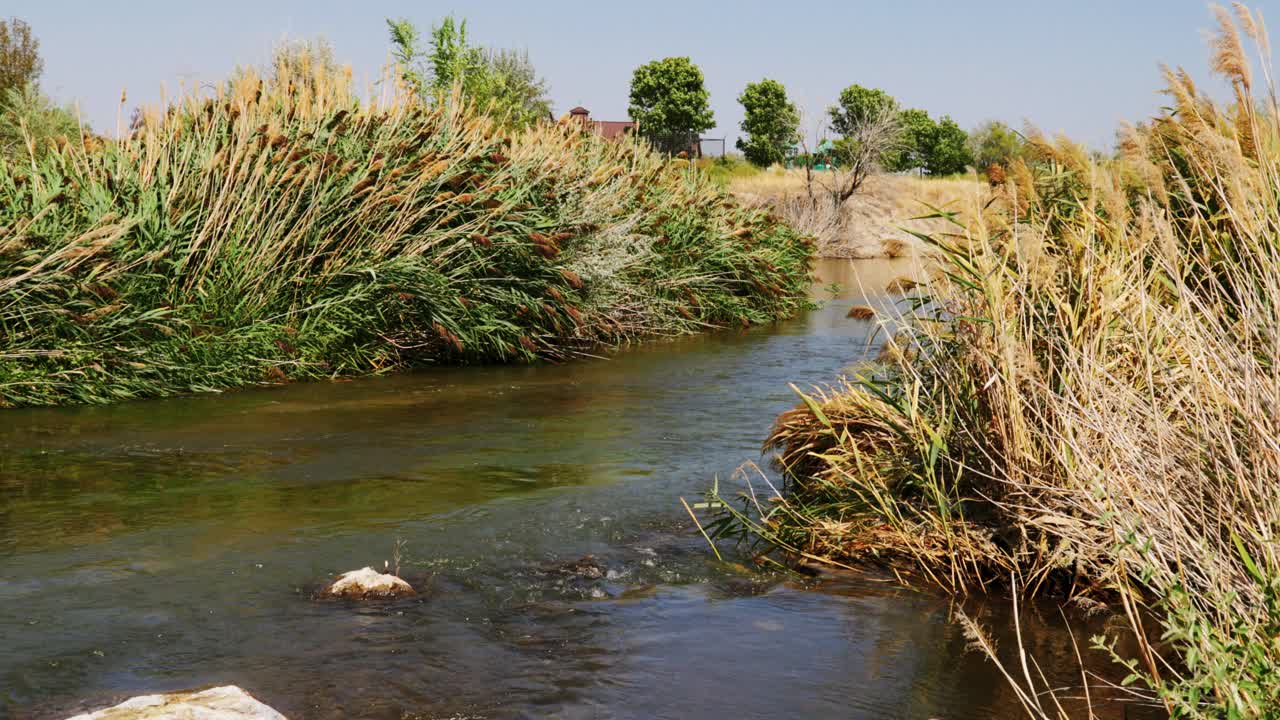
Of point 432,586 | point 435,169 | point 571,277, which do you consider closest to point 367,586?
point 432,586

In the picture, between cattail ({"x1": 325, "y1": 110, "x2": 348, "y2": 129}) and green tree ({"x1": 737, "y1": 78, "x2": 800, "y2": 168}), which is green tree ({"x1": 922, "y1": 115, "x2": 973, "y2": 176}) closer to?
green tree ({"x1": 737, "y1": 78, "x2": 800, "y2": 168})

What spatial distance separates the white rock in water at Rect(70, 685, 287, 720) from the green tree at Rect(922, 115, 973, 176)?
8083 cm

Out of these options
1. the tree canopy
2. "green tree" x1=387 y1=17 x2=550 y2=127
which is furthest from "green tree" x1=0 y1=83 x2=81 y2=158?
the tree canopy

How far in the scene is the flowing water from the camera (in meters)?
4.24

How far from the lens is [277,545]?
19.7ft

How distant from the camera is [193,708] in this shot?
3.60 m

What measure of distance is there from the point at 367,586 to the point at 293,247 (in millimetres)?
6148

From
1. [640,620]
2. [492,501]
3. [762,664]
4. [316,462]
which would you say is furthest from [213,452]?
[762,664]

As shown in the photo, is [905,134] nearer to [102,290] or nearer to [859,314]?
[859,314]

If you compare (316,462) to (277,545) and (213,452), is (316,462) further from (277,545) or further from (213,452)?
(277,545)

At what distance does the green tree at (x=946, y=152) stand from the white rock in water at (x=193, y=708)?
265 feet

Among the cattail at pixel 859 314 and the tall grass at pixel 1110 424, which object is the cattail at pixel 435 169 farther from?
the cattail at pixel 859 314

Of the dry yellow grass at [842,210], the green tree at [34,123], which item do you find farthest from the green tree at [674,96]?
the green tree at [34,123]

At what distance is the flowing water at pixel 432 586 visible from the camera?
4.24 meters
